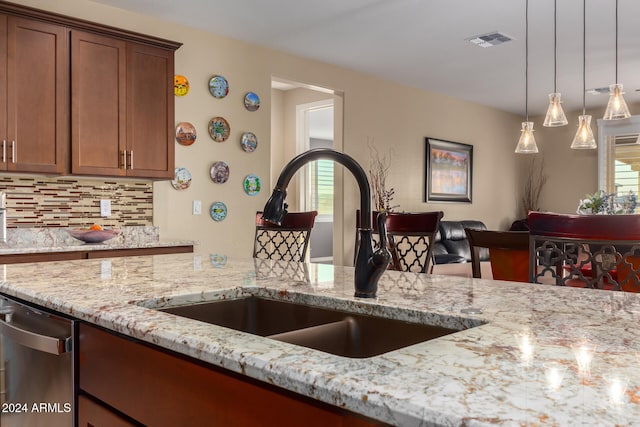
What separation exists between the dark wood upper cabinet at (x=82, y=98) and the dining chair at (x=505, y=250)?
94.7 inches

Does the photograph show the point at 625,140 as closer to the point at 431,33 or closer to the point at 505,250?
the point at 431,33

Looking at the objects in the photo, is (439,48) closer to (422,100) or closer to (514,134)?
(422,100)

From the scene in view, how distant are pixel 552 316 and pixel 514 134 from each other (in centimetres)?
790

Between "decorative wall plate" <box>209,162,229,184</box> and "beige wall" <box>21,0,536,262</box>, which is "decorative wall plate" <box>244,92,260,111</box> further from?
"decorative wall plate" <box>209,162,229,184</box>

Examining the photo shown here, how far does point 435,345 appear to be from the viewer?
767 mm

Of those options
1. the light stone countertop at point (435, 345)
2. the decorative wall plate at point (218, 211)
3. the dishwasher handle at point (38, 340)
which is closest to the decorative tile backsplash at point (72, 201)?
the decorative wall plate at point (218, 211)

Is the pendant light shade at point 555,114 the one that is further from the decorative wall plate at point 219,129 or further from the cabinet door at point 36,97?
the cabinet door at point 36,97

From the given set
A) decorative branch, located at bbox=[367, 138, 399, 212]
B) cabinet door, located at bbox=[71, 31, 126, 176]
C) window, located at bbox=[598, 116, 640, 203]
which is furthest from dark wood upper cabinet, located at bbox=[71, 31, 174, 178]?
window, located at bbox=[598, 116, 640, 203]

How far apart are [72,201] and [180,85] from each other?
1.27 meters

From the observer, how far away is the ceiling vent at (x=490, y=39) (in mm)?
4547

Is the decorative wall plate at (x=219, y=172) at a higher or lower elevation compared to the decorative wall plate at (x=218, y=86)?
lower

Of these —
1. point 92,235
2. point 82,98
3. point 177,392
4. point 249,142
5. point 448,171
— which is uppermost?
point 82,98

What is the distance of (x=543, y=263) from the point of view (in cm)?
158

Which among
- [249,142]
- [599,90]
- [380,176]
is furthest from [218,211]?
[599,90]
